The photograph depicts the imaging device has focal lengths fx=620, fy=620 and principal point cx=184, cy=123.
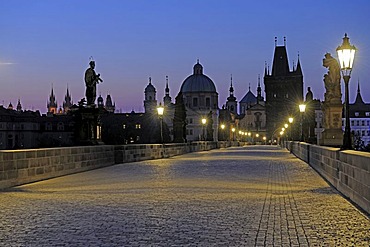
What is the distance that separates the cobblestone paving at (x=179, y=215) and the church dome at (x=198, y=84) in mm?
142046

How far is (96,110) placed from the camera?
2772 cm

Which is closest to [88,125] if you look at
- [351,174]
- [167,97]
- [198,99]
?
[351,174]

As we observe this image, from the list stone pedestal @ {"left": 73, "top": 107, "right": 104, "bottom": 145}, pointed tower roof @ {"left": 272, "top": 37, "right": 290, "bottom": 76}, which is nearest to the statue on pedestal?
stone pedestal @ {"left": 73, "top": 107, "right": 104, "bottom": 145}

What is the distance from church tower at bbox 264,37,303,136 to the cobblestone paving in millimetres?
148505

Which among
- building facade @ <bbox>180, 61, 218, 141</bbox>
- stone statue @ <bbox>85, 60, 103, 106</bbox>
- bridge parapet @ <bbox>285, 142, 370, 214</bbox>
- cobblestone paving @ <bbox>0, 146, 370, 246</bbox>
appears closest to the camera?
cobblestone paving @ <bbox>0, 146, 370, 246</bbox>

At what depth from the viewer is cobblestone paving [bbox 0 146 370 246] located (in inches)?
338

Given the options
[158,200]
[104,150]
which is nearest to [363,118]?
[104,150]

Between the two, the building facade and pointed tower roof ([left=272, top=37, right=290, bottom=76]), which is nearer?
the building facade

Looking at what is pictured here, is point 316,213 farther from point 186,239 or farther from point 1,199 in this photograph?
point 1,199

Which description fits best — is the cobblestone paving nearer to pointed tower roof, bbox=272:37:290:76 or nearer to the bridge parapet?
the bridge parapet

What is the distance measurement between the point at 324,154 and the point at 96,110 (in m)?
11.6

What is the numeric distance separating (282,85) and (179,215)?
156 metres

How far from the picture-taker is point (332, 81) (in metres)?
33.2

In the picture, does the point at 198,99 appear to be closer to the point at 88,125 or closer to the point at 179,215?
the point at 88,125
